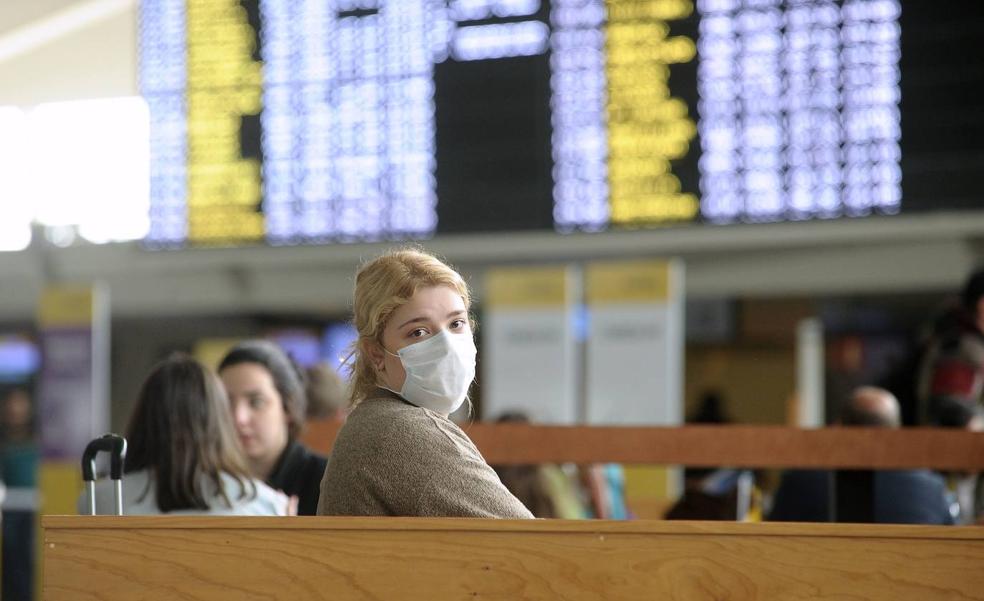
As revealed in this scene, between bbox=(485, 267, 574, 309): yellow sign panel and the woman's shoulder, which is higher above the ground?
bbox=(485, 267, 574, 309): yellow sign panel

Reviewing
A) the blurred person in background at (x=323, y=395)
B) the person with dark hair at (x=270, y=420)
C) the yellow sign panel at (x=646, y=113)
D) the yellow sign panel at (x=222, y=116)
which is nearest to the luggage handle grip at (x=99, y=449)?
the person with dark hair at (x=270, y=420)

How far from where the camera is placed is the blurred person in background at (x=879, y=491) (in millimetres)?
3340

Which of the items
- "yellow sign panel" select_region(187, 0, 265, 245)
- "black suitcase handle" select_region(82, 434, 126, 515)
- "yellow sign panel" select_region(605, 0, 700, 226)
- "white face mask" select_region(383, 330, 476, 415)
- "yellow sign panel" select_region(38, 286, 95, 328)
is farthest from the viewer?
"yellow sign panel" select_region(38, 286, 95, 328)

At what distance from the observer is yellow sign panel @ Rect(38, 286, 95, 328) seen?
8445 mm

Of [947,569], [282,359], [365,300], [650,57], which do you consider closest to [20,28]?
[650,57]

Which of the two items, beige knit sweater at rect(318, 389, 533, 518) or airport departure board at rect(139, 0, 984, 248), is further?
airport departure board at rect(139, 0, 984, 248)

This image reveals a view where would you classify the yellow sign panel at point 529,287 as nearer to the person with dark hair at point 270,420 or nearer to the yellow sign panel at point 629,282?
the yellow sign panel at point 629,282

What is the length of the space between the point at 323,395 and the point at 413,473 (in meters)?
2.67

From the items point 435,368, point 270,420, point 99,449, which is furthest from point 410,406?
point 270,420

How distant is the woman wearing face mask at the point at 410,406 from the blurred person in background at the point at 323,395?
7.91ft

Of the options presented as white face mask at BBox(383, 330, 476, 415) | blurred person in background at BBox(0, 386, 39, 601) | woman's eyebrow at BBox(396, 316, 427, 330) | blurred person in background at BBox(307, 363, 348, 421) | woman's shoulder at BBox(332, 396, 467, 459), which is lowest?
blurred person in background at BBox(0, 386, 39, 601)

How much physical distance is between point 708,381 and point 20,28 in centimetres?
659

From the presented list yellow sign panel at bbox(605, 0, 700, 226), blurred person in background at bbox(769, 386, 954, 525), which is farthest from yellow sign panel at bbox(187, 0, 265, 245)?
blurred person in background at bbox(769, 386, 954, 525)

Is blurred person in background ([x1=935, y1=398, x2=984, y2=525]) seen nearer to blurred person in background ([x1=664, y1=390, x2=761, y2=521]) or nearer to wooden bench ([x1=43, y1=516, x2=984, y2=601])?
blurred person in background ([x1=664, y1=390, x2=761, y2=521])
